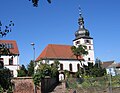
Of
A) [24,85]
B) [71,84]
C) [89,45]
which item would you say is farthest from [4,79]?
[89,45]

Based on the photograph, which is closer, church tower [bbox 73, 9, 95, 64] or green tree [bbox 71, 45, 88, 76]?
green tree [bbox 71, 45, 88, 76]

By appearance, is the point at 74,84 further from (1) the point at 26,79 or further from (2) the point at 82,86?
(1) the point at 26,79

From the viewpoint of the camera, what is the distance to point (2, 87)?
15.5 ft

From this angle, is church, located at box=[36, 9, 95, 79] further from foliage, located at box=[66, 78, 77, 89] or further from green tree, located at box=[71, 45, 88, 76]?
foliage, located at box=[66, 78, 77, 89]

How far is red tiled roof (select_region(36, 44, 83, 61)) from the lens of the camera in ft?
240

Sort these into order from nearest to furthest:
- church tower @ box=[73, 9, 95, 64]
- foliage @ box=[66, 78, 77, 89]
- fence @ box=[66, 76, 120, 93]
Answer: fence @ box=[66, 76, 120, 93], foliage @ box=[66, 78, 77, 89], church tower @ box=[73, 9, 95, 64]

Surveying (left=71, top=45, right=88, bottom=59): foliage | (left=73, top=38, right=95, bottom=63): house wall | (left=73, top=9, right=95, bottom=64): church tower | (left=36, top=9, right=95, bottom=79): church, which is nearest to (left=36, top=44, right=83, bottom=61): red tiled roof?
(left=36, top=9, right=95, bottom=79): church

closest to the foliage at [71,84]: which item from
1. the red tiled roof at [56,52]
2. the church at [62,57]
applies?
the church at [62,57]

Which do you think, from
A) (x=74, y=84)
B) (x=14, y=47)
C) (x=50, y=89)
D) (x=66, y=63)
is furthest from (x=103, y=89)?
(x=66, y=63)

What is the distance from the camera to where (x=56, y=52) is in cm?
7538

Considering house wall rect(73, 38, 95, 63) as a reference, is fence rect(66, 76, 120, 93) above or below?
below

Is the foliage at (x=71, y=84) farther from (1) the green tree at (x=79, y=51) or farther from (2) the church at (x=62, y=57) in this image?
(2) the church at (x=62, y=57)

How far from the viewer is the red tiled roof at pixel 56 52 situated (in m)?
73.2

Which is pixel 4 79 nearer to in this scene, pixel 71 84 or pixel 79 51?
pixel 71 84
